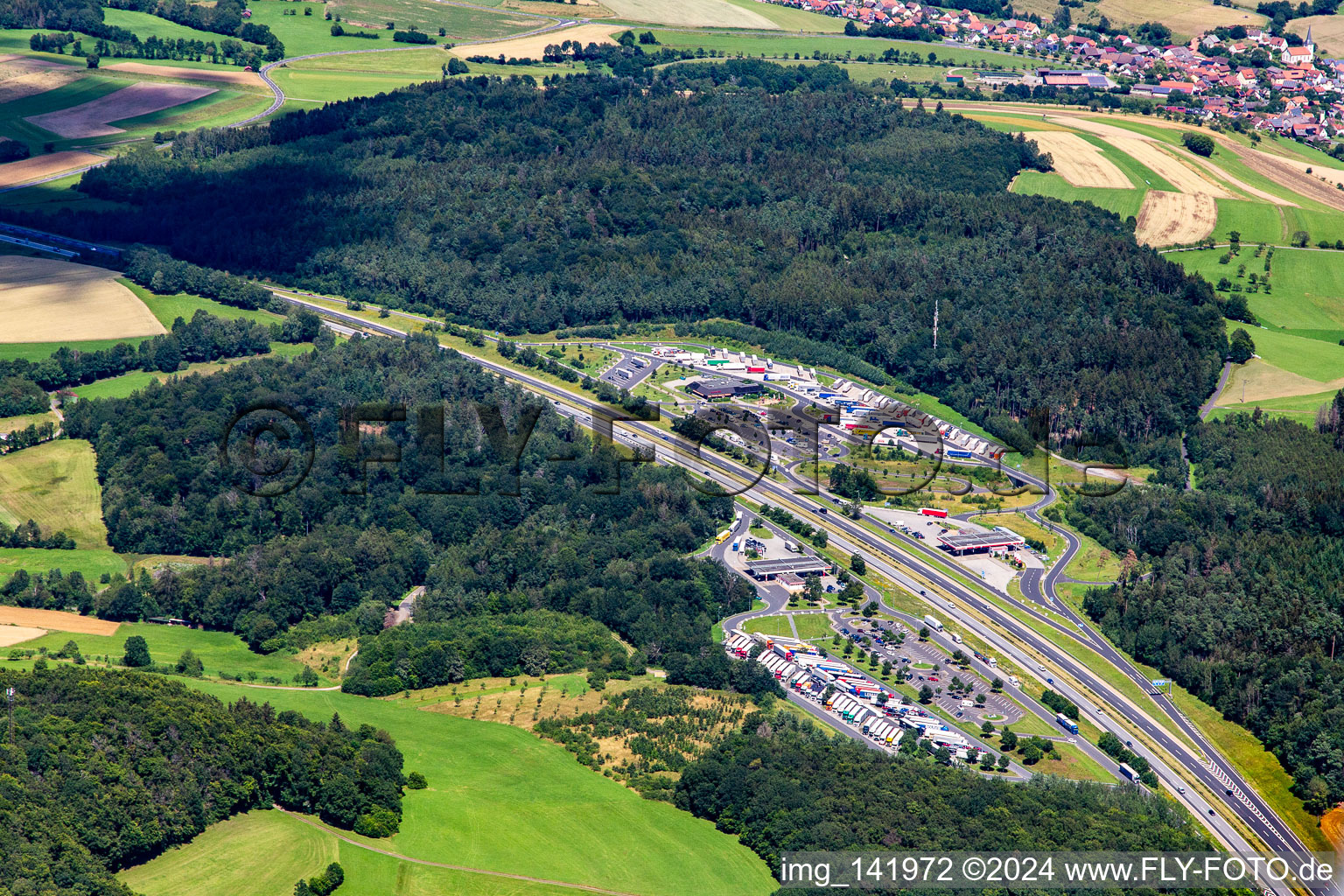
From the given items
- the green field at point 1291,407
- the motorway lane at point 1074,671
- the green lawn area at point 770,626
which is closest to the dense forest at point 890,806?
the motorway lane at point 1074,671

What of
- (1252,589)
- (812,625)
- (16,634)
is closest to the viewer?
(16,634)

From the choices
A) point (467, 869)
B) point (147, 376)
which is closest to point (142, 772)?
point (467, 869)

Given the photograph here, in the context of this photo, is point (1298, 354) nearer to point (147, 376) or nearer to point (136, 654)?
point (147, 376)

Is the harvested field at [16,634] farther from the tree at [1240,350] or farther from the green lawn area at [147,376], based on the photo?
the tree at [1240,350]

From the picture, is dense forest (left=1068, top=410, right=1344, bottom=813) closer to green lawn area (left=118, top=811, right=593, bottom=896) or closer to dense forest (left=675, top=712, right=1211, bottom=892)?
dense forest (left=675, top=712, right=1211, bottom=892)

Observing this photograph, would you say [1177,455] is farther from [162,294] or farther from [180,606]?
[162,294]

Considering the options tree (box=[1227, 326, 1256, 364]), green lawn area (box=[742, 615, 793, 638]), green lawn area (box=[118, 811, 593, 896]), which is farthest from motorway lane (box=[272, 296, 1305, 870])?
green lawn area (box=[118, 811, 593, 896])
